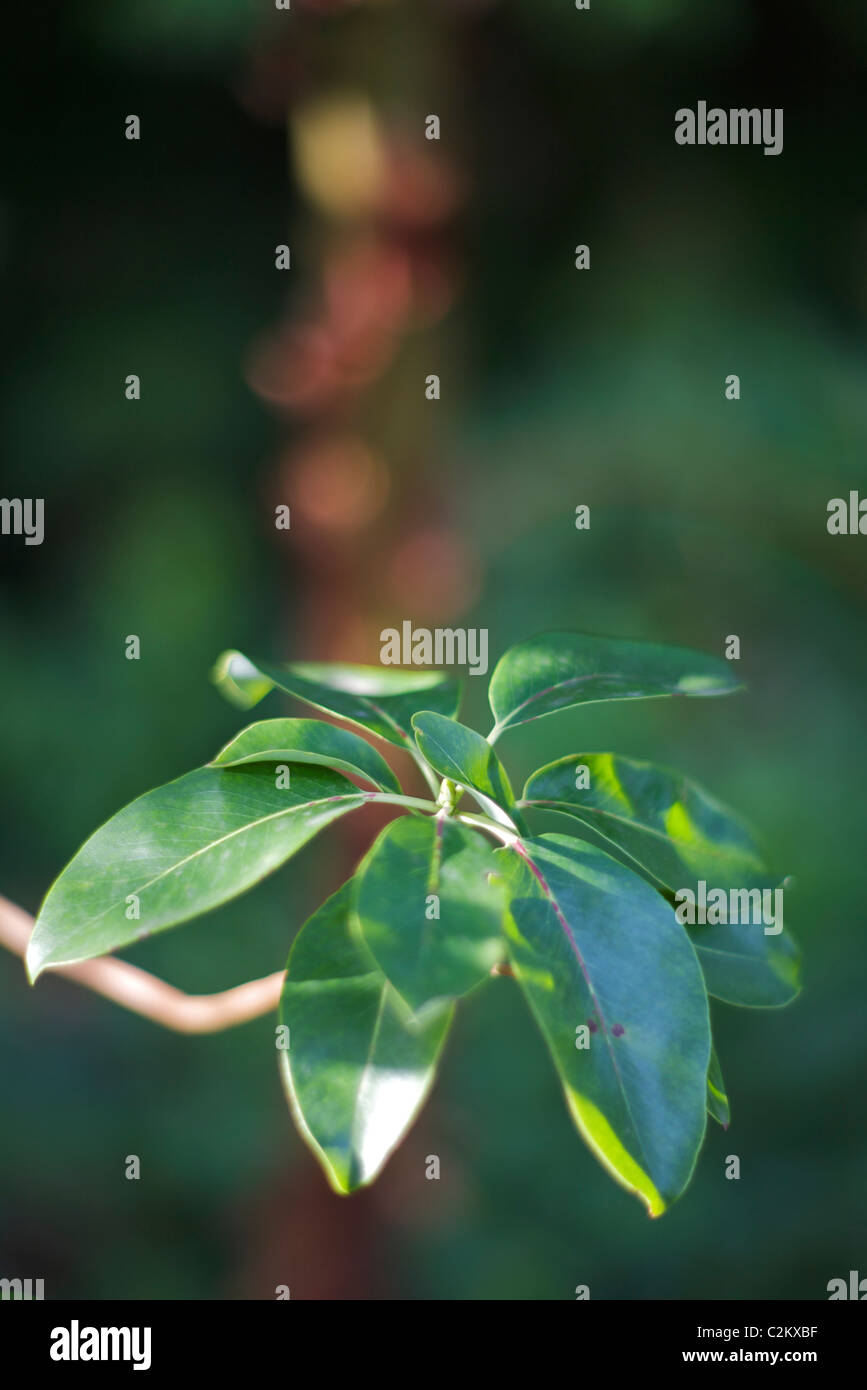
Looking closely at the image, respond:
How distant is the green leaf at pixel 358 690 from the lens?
76 centimetres

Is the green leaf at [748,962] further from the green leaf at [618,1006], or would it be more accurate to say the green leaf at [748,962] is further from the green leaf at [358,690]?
the green leaf at [358,690]

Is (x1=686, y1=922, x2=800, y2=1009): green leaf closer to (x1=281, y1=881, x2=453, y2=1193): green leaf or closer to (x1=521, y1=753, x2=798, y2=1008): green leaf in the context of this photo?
(x1=521, y1=753, x2=798, y2=1008): green leaf

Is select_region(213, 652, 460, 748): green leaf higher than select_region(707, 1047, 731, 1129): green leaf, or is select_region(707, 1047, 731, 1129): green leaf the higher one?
select_region(213, 652, 460, 748): green leaf

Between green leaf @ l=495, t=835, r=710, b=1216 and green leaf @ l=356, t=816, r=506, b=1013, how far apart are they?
1.6 inches

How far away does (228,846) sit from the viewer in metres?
0.65

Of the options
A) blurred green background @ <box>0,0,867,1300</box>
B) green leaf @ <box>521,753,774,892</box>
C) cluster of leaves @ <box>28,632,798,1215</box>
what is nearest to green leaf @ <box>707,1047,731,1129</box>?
cluster of leaves @ <box>28,632,798,1215</box>

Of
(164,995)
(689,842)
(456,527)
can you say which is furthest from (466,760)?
(456,527)

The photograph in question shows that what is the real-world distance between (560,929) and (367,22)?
211 cm

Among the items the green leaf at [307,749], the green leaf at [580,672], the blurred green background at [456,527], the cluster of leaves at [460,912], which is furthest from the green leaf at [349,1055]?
the blurred green background at [456,527]

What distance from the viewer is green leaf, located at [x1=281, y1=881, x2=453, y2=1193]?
0.56 metres

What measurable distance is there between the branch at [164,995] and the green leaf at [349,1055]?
0.42 feet

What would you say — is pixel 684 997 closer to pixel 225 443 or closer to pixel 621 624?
pixel 621 624

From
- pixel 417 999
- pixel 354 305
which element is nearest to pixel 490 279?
pixel 354 305

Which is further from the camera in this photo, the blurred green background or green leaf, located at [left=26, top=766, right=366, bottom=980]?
the blurred green background
